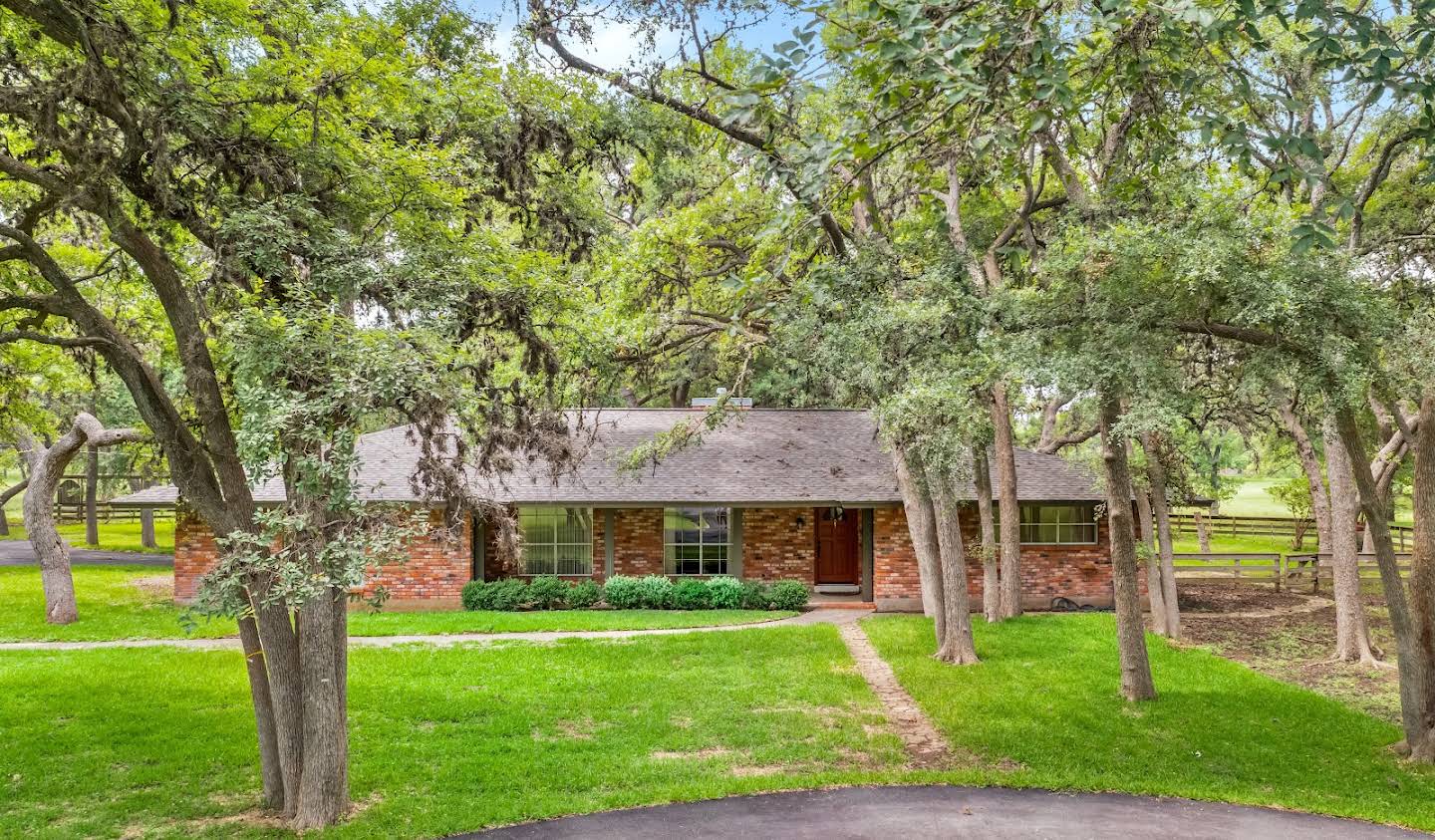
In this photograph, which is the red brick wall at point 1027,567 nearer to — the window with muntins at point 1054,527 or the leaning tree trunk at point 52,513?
the window with muntins at point 1054,527

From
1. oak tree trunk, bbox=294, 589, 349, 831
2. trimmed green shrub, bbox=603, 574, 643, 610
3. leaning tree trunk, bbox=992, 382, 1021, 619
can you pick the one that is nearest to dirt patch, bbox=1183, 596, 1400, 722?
leaning tree trunk, bbox=992, 382, 1021, 619

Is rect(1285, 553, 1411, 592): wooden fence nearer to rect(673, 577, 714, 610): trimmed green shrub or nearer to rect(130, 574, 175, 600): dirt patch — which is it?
rect(673, 577, 714, 610): trimmed green shrub

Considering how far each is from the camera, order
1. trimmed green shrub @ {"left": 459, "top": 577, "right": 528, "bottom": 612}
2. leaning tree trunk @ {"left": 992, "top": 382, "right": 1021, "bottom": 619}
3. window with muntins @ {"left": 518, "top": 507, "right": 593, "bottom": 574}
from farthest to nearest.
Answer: window with muntins @ {"left": 518, "top": 507, "right": 593, "bottom": 574}
trimmed green shrub @ {"left": 459, "top": 577, "right": 528, "bottom": 612}
leaning tree trunk @ {"left": 992, "top": 382, "right": 1021, "bottom": 619}

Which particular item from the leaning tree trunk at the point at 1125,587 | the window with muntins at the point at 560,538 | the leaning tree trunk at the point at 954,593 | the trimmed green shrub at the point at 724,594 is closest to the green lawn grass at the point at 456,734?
the leaning tree trunk at the point at 954,593

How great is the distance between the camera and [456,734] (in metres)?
9.59

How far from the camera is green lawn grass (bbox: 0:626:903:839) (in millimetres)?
7680

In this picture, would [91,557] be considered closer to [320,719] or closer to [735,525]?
[735,525]

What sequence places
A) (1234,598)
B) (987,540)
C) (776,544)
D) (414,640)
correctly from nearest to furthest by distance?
1. (414,640)
2. (987,540)
3. (776,544)
4. (1234,598)

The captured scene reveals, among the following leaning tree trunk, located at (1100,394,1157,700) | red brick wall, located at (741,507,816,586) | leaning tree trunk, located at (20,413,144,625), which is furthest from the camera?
red brick wall, located at (741,507,816,586)

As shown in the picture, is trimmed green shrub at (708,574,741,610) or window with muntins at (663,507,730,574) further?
window with muntins at (663,507,730,574)

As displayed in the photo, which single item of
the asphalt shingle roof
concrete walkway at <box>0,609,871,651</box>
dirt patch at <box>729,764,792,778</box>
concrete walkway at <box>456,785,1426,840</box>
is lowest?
concrete walkway at <box>456,785,1426,840</box>

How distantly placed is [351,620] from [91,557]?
17.0m

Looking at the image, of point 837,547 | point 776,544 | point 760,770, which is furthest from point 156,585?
point 760,770

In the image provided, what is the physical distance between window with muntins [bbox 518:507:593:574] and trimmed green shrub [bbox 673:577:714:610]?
7.47 ft
